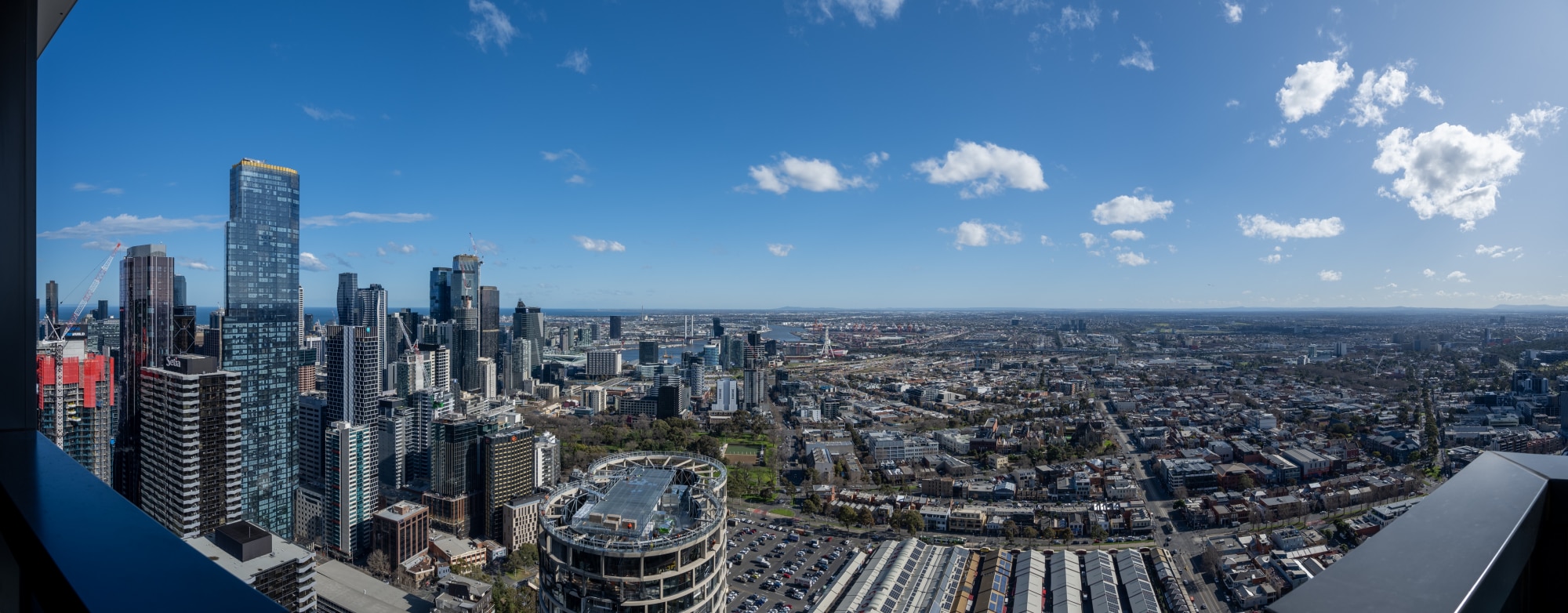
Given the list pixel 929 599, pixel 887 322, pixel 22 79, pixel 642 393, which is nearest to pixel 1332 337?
pixel 929 599

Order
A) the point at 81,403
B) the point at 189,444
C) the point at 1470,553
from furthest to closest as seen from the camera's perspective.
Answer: the point at 81,403 < the point at 189,444 < the point at 1470,553

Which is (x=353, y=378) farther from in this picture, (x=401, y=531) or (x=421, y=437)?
(x=401, y=531)

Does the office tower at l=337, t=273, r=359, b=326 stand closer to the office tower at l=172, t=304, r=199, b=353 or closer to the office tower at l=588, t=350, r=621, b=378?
the office tower at l=588, t=350, r=621, b=378

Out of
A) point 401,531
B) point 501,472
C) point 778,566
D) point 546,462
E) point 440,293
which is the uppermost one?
point 440,293

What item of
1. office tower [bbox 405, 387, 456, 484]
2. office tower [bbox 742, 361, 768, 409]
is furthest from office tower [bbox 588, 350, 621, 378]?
office tower [bbox 405, 387, 456, 484]

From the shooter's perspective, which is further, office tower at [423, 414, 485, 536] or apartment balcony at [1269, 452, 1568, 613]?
office tower at [423, 414, 485, 536]

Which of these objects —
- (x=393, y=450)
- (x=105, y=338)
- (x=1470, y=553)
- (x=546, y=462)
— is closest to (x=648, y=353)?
(x=393, y=450)
